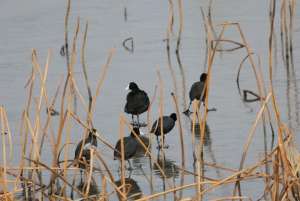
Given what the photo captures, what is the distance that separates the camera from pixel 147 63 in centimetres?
1389

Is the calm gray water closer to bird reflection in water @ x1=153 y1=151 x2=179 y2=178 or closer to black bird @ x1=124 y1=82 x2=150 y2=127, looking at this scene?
bird reflection in water @ x1=153 y1=151 x2=179 y2=178

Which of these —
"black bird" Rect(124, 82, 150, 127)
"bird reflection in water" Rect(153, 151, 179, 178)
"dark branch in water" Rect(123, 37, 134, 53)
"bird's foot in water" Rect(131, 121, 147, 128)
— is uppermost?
"dark branch in water" Rect(123, 37, 134, 53)

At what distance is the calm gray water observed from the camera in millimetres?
9508

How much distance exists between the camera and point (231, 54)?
14031mm

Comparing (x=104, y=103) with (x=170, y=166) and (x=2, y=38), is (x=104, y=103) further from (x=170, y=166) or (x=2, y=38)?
(x=2, y=38)

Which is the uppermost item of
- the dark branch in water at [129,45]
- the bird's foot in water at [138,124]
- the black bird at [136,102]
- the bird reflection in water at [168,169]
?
the dark branch in water at [129,45]

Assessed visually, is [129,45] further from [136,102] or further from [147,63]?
[136,102]

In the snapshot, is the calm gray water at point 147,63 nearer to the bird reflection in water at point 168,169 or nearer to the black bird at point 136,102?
the bird reflection in water at point 168,169

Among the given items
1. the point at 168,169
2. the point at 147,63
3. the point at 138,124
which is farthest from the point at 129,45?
the point at 168,169

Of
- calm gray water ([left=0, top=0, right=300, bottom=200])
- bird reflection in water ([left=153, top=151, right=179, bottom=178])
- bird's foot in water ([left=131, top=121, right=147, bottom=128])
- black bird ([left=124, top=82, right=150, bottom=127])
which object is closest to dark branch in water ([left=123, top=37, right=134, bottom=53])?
calm gray water ([left=0, top=0, right=300, bottom=200])

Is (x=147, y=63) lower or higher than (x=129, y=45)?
→ lower

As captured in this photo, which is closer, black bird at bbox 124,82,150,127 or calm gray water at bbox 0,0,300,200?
calm gray water at bbox 0,0,300,200

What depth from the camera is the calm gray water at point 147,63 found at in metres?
9.51

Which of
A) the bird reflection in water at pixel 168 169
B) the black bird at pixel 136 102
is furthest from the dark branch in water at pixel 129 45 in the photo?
the bird reflection in water at pixel 168 169
